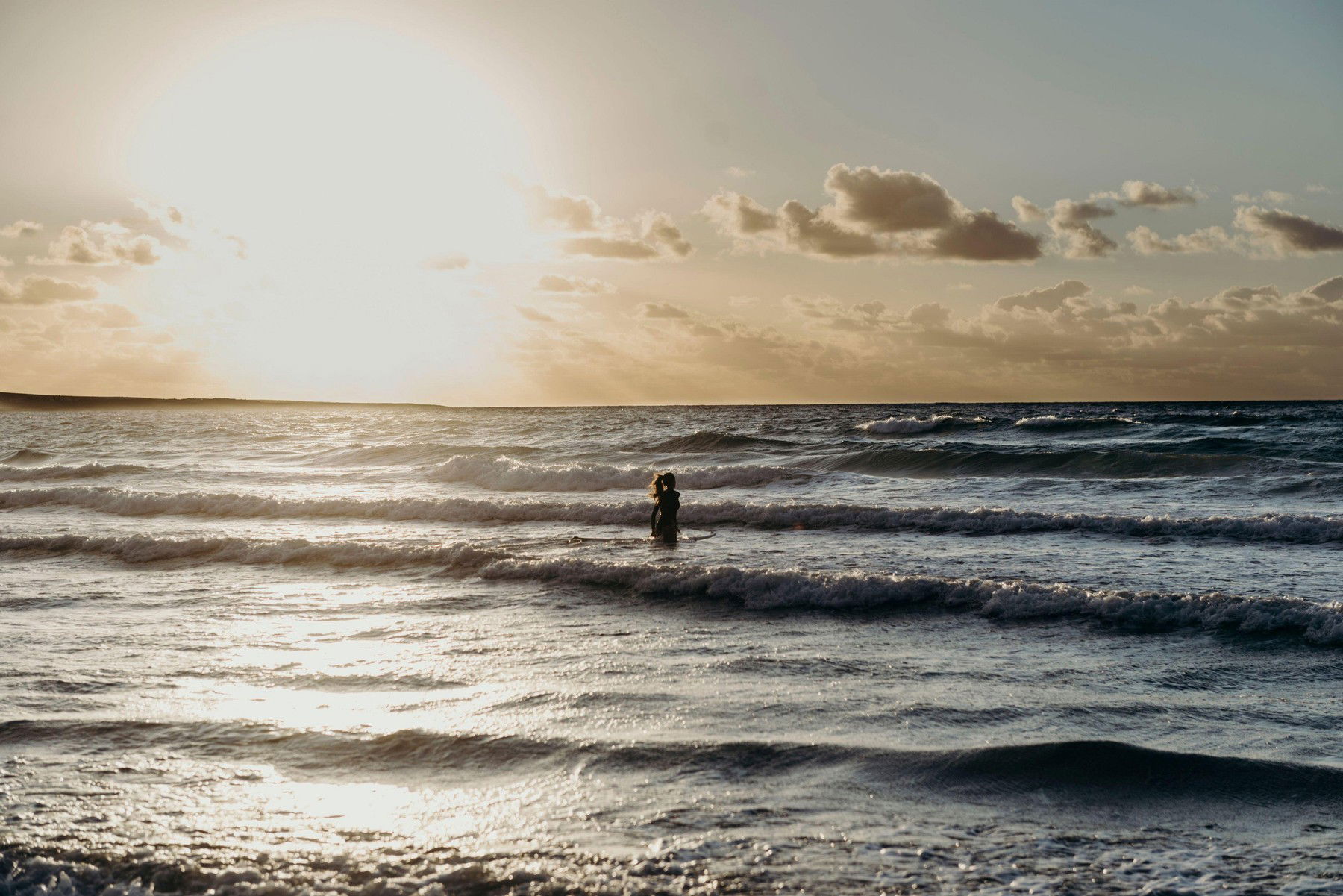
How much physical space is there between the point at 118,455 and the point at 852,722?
45158 millimetres

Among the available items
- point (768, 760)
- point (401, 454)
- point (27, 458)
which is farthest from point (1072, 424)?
point (27, 458)

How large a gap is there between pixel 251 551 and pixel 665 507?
7120mm

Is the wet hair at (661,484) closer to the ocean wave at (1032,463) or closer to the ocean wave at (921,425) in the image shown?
the ocean wave at (1032,463)

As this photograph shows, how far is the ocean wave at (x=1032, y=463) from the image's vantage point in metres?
27.8

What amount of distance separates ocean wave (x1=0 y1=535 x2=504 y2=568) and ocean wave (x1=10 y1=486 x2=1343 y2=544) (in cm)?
503

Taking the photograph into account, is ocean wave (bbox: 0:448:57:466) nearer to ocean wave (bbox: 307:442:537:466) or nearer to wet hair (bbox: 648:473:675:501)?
ocean wave (bbox: 307:442:537:466)

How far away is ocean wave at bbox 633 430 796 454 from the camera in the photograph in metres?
40.0

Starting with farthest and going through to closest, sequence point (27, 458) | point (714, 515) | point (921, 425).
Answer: point (921, 425), point (27, 458), point (714, 515)

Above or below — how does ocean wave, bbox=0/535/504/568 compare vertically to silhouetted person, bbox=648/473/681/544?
below

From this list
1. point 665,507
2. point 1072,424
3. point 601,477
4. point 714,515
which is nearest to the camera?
point 665,507

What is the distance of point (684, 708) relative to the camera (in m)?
6.88

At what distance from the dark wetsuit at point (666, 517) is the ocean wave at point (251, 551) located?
3026 millimetres

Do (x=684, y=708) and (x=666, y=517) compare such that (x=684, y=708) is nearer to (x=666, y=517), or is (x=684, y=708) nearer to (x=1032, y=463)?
(x=666, y=517)

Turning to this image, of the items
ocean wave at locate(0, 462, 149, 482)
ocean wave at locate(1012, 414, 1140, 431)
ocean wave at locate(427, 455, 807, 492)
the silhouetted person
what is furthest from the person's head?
ocean wave at locate(1012, 414, 1140, 431)
